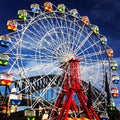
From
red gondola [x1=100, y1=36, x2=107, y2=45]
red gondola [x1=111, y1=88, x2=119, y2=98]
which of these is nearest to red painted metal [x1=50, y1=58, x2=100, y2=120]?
red gondola [x1=111, y1=88, x2=119, y2=98]

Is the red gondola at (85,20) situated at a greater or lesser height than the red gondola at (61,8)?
lesser

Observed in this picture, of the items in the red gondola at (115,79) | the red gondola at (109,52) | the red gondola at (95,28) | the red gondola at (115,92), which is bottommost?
the red gondola at (115,92)

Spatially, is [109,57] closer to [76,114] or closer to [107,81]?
[107,81]

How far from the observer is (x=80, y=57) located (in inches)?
1497

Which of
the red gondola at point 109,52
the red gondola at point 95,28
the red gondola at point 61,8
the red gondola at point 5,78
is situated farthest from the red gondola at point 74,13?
the red gondola at point 5,78

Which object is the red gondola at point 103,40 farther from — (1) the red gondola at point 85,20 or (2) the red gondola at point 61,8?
(2) the red gondola at point 61,8

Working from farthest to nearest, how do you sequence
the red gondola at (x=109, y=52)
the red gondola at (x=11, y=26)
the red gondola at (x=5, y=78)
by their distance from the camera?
the red gondola at (x=109, y=52) < the red gondola at (x=11, y=26) < the red gondola at (x=5, y=78)

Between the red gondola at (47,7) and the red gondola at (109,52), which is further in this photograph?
the red gondola at (109,52)

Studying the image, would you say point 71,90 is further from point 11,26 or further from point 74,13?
point 74,13

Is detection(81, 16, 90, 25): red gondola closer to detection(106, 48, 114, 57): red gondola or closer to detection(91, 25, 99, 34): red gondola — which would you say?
detection(91, 25, 99, 34): red gondola

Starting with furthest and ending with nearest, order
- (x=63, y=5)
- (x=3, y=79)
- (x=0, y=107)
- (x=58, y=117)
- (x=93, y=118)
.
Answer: (x=0, y=107), (x=63, y=5), (x=93, y=118), (x=58, y=117), (x=3, y=79)

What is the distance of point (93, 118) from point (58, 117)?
5.07 meters

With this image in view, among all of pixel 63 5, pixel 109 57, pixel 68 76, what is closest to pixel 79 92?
pixel 68 76

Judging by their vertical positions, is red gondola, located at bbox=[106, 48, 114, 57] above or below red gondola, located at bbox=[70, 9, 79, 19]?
below
